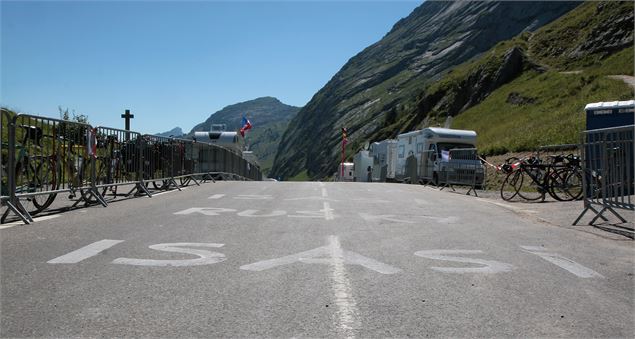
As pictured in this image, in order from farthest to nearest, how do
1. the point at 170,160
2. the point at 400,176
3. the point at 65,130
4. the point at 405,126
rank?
the point at 405,126 → the point at 400,176 → the point at 170,160 → the point at 65,130

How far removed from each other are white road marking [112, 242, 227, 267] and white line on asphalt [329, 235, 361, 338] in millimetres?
1365

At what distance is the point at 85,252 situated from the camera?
671 cm

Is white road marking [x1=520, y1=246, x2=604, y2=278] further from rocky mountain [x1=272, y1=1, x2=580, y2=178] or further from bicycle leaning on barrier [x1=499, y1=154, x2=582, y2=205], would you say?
rocky mountain [x1=272, y1=1, x2=580, y2=178]

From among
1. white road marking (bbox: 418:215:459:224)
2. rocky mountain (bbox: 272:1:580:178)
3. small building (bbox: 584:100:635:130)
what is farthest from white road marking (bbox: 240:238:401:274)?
rocky mountain (bbox: 272:1:580:178)

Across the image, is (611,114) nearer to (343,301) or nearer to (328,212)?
(328,212)

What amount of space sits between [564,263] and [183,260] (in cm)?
454

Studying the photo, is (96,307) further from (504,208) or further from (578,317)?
(504,208)

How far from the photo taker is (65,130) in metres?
11.3

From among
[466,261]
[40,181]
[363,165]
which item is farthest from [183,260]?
[363,165]

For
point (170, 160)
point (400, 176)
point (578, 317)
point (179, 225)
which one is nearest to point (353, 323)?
point (578, 317)

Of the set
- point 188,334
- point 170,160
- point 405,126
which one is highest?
point 405,126

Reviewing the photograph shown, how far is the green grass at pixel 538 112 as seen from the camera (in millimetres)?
31859

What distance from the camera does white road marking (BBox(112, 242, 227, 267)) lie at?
6.19 metres

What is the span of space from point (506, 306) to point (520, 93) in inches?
2332
